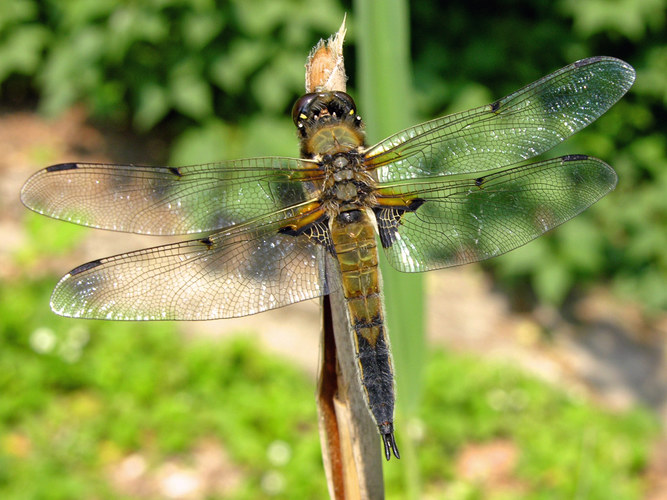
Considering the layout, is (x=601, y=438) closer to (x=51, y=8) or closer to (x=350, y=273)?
(x=350, y=273)

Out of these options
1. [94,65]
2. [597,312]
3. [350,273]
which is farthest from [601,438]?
[94,65]

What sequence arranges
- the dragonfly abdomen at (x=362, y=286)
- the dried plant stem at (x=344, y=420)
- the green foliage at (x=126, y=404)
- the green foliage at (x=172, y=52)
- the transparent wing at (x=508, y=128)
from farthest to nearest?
the green foliage at (x=172, y=52), the green foliage at (x=126, y=404), the transparent wing at (x=508, y=128), the dragonfly abdomen at (x=362, y=286), the dried plant stem at (x=344, y=420)

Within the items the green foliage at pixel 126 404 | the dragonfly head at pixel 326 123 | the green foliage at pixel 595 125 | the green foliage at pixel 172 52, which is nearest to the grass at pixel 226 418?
the green foliage at pixel 126 404

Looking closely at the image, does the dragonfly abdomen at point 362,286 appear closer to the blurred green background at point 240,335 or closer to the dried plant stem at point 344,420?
the dried plant stem at point 344,420

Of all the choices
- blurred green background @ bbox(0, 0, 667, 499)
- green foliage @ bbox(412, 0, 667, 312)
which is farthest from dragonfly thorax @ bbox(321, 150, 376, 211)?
green foliage @ bbox(412, 0, 667, 312)

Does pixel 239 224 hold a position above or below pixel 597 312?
below

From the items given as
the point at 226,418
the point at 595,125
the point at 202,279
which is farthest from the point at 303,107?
the point at 595,125

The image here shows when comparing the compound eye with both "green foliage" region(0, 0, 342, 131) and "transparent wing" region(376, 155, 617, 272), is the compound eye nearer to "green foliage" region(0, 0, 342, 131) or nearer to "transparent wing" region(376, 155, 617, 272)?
"transparent wing" region(376, 155, 617, 272)
